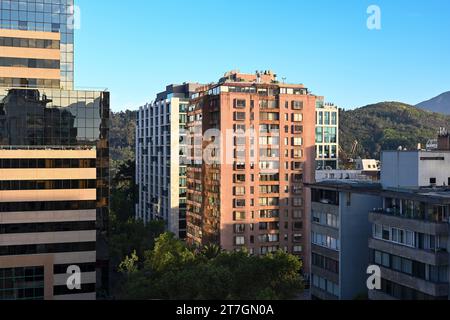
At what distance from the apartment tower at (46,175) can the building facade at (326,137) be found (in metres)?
66.6

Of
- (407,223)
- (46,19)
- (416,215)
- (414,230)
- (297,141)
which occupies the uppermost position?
(46,19)

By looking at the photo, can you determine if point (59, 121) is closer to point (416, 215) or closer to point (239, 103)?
point (239, 103)

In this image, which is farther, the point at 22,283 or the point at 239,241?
the point at 239,241

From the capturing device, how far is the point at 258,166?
300ft

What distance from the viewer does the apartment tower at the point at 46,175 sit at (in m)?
62.0

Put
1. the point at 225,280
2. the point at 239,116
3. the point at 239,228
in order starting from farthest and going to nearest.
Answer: the point at 239,116 < the point at 239,228 < the point at 225,280

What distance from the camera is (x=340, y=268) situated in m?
51.5

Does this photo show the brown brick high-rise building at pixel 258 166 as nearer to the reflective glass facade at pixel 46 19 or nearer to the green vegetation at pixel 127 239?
the green vegetation at pixel 127 239

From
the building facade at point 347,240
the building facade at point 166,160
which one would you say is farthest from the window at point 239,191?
the building facade at point 347,240

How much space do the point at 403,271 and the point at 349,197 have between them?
1062 centimetres

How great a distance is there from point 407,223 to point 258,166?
49906mm

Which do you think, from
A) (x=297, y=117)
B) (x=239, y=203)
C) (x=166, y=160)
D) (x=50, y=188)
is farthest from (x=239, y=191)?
(x=50, y=188)
